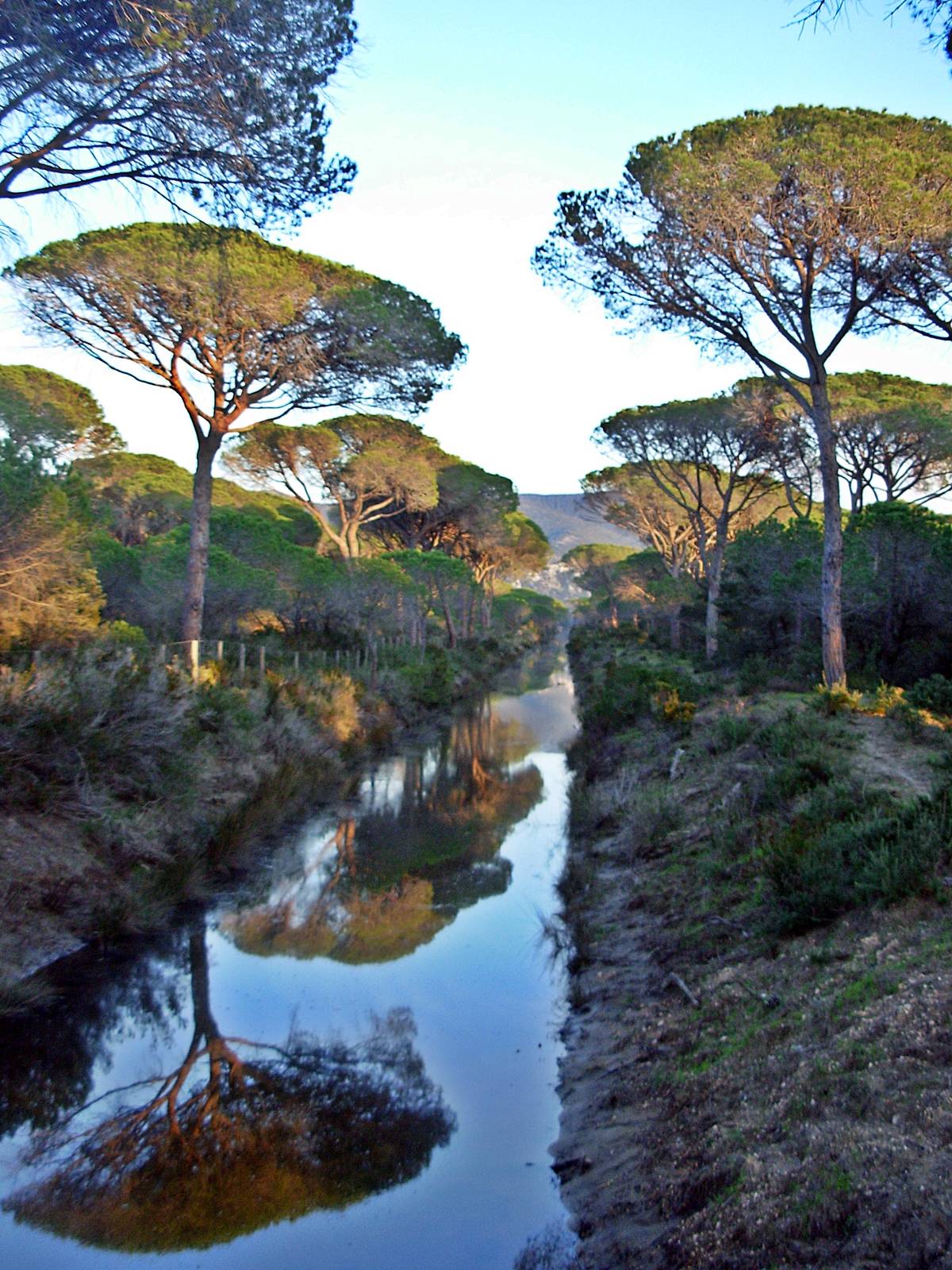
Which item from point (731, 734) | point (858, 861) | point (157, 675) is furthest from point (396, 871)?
point (858, 861)

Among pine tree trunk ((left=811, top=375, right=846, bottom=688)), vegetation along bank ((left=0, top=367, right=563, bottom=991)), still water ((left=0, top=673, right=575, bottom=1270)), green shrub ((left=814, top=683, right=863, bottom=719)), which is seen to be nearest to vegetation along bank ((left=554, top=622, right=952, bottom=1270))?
still water ((left=0, top=673, right=575, bottom=1270))

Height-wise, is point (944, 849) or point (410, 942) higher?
point (944, 849)

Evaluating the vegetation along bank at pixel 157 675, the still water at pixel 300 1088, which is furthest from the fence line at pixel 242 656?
the still water at pixel 300 1088

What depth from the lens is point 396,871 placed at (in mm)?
10656

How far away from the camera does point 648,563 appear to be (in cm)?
5125

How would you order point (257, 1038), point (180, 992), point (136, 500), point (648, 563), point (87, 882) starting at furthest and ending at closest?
point (648, 563)
point (136, 500)
point (87, 882)
point (180, 992)
point (257, 1038)

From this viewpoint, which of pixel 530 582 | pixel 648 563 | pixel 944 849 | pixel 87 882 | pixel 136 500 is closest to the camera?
pixel 944 849

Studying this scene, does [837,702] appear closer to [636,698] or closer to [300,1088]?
[636,698]

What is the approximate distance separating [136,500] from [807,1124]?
1358 inches

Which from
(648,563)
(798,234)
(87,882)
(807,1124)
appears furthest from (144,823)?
(648,563)

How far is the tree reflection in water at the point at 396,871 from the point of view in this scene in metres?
8.42

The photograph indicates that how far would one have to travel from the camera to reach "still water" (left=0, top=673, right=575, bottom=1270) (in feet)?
14.1

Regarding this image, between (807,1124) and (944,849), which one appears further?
(944,849)

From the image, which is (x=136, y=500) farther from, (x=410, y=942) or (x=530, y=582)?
(x=530, y=582)
